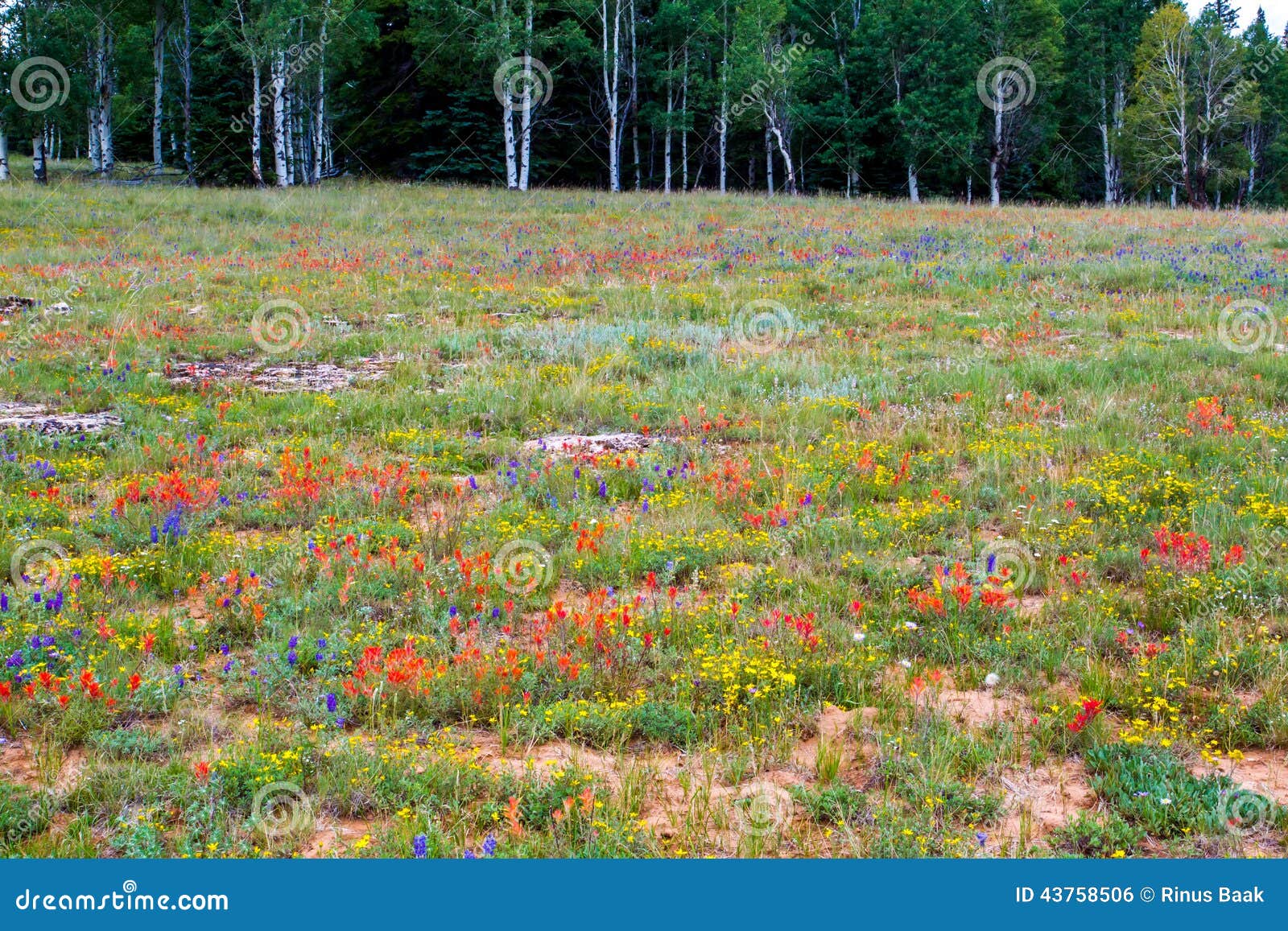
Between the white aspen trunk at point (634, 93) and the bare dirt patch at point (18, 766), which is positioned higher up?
the white aspen trunk at point (634, 93)

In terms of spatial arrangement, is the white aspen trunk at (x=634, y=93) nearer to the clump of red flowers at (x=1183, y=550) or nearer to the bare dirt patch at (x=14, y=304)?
the bare dirt patch at (x=14, y=304)

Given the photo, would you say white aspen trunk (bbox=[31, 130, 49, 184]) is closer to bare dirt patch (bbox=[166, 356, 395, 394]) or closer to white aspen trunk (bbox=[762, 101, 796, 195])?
white aspen trunk (bbox=[762, 101, 796, 195])

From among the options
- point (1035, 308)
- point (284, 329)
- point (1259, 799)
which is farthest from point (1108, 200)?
point (1259, 799)

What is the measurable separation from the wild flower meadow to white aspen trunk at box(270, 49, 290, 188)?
2131 cm

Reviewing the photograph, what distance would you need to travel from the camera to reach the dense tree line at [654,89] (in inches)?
1398

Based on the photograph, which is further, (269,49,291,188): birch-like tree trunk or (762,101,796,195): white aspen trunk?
(762,101,796,195): white aspen trunk

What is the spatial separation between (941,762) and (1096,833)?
2.04 ft

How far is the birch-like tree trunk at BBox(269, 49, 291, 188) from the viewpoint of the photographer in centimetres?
3138

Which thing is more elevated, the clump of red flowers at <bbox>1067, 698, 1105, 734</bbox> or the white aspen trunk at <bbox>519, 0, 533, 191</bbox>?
the white aspen trunk at <bbox>519, 0, 533, 191</bbox>

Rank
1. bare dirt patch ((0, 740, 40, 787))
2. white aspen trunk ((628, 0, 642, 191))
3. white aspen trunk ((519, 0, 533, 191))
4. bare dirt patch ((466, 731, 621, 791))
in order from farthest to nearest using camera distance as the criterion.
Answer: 1. white aspen trunk ((628, 0, 642, 191))
2. white aspen trunk ((519, 0, 533, 191))
3. bare dirt patch ((466, 731, 621, 791))
4. bare dirt patch ((0, 740, 40, 787))

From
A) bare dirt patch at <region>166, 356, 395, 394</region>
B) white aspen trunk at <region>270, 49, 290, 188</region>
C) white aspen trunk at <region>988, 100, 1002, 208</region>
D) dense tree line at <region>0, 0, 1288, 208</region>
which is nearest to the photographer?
bare dirt patch at <region>166, 356, 395, 394</region>

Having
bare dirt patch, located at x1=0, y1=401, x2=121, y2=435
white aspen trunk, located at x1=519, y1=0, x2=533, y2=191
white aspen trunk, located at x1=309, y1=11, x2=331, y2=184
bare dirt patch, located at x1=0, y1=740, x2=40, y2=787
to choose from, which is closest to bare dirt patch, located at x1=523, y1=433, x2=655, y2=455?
bare dirt patch, located at x1=0, y1=401, x2=121, y2=435

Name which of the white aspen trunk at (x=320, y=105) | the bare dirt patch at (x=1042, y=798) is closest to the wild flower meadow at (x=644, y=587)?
the bare dirt patch at (x=1042, y=798)

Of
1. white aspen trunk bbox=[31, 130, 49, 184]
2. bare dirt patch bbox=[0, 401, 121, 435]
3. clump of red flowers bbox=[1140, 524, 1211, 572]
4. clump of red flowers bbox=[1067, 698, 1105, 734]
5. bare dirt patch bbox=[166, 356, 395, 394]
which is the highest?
white aspen trunk bbox=[31, 130, 49, 184]
